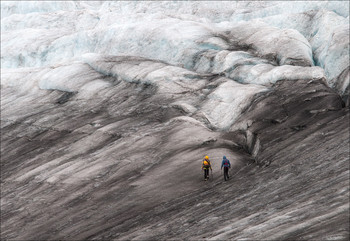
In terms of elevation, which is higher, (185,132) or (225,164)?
(185,132)

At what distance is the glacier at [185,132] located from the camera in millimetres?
19281

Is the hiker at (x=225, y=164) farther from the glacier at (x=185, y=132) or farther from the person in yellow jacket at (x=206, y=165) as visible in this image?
the person in yellow jacket at (x=206, y=165)

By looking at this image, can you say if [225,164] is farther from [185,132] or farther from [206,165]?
[185,132]

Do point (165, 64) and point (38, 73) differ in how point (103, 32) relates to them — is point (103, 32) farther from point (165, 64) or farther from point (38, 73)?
point (165, 64)

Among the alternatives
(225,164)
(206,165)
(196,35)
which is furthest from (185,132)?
(196,35)

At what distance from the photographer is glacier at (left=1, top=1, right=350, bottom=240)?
19281mm

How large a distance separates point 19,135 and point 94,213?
51.9 feet

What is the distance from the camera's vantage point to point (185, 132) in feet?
92.7

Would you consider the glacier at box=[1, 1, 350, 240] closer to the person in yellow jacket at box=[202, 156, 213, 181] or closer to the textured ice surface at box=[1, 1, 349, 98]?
the textured ice surface at box=[1, 1, 349, 98]

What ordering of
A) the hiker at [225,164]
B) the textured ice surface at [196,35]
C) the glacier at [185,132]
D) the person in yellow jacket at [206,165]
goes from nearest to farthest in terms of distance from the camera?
the glacier at [185,132]
the hiker at [225,164]
the person in yellow jacket at [206,165]
the textured ice surface at [196,35]

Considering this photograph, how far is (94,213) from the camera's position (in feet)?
76.5

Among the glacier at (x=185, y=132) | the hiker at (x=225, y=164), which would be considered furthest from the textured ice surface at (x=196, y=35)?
the hiker at (x=225, y=164)

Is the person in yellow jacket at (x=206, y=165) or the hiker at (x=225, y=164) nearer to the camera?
the hiker at (x=225, y=164)

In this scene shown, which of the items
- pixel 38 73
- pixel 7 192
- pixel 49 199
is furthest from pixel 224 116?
pixel 38 73
